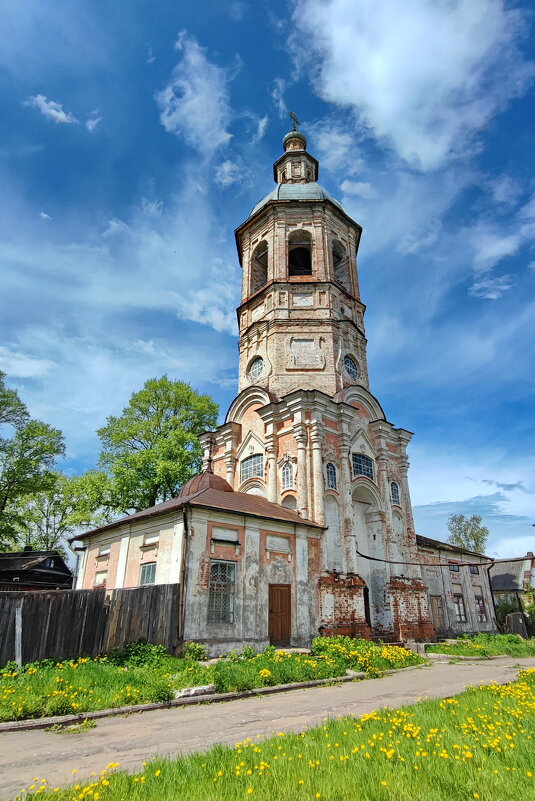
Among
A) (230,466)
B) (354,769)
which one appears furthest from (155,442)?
(354,769)

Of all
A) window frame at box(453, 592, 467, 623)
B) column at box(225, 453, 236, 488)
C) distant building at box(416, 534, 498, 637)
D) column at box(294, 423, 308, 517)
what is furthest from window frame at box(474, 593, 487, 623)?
column at box(225, 453, 236, 488)

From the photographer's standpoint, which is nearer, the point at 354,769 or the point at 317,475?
the point at 354,769

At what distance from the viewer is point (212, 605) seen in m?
13.8

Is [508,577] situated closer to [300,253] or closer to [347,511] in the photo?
[347,511]

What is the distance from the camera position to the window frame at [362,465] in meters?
21.0

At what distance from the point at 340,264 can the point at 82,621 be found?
75.0ft

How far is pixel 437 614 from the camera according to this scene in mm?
24469

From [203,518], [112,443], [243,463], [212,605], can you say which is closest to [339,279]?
[243,463]

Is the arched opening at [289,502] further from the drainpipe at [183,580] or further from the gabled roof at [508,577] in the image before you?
the gabled roof at [508,577]

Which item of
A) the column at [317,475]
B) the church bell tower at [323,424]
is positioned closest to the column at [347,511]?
the church bell tower at [323,424]

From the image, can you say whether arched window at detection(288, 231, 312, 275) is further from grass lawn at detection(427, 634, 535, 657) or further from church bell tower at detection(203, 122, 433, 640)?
grass lawn at detection(427, 634, 535, 657)

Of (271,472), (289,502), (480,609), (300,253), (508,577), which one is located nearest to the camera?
(289,502)

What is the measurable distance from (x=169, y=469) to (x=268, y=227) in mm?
14045

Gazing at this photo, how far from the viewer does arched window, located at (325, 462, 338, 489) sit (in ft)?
63.8
